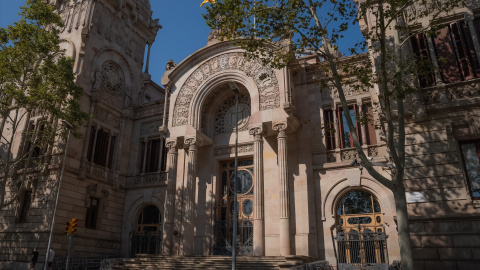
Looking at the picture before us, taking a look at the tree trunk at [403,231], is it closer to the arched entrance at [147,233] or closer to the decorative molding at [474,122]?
the decorative molding at [474,122]

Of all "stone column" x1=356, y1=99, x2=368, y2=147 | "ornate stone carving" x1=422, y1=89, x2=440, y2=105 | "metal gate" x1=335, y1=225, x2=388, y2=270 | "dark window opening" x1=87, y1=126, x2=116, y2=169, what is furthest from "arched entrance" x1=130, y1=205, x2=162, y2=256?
"ornate stone carving" x1=422, y1=89, x2=440, y2=105

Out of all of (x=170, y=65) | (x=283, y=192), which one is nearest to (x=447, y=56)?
(x=283, y=192)

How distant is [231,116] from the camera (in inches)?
930

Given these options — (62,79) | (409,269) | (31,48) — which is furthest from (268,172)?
(31,48)

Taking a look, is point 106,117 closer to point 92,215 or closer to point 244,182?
point 92,215

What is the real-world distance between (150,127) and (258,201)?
39.5 ft

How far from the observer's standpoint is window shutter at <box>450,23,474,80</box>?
46.1ft

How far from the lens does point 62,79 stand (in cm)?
2025

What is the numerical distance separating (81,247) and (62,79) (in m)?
10.1

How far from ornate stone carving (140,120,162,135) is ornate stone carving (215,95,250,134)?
5.22 metres

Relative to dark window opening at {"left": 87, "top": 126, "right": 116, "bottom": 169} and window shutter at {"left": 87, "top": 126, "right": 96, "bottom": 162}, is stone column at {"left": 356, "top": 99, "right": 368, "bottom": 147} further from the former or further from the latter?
window shutter at {"left": 87, "top": 126, "right": 96, "bottom": 162}

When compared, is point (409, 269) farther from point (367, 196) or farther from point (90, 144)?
point (90, 144)

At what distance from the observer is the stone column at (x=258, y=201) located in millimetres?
18078

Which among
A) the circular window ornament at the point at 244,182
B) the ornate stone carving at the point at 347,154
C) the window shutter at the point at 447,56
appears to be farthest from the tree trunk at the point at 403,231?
the circular window ornament at the point at 244,182
